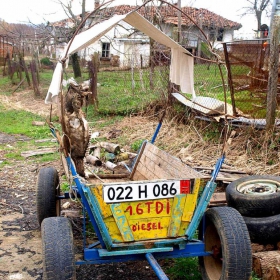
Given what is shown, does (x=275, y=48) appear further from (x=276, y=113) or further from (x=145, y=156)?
(x=145, y=156)

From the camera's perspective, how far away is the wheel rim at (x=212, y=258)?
413 centimetres

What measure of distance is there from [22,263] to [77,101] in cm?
195

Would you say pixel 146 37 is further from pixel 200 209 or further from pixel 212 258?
pixel 200 209

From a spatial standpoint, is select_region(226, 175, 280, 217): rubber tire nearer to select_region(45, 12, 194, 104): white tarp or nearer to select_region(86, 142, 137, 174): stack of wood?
select_region(45, 12, 194, 104): white tarp

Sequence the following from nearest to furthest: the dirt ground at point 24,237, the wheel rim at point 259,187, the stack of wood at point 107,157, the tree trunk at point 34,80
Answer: the dirt ground at point 24,237
the wheel rim at point 259,187
the stack of wood at point 107,157
the tree trunk at point 34,80

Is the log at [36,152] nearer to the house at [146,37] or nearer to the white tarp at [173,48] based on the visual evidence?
the house at [146,37]

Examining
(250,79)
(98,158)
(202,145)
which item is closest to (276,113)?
(250,79)

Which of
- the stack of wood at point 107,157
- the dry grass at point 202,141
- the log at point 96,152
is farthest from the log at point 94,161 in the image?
the dry grass at point 202,141

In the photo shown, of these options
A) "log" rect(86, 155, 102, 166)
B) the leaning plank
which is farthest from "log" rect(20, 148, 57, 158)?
"log" rect(86, 155, 102, 166)

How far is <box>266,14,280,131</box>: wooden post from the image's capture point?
23.1 ft

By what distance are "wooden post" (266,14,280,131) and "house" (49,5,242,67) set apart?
4.08 feet

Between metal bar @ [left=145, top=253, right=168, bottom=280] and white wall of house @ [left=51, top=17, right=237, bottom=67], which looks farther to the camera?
white wall of house @ [left=51, top=17, right=237, bottom=67]

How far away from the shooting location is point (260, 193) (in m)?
4.76

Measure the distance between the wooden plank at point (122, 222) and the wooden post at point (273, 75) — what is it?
435 centimetres
